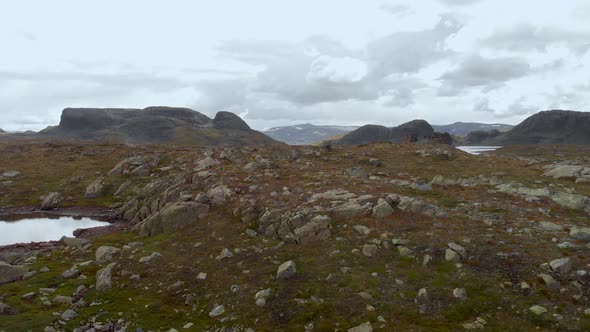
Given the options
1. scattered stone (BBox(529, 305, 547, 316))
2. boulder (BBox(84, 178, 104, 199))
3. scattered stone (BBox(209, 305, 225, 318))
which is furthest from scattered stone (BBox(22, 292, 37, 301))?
boulder (BBox(84, 178, 104, 199))

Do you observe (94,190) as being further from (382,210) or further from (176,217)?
(382,210)

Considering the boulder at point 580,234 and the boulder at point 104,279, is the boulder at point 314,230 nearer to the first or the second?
the boulder at point 104,279

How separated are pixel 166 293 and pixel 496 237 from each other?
1851cm

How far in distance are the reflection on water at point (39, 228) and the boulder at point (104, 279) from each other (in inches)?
899

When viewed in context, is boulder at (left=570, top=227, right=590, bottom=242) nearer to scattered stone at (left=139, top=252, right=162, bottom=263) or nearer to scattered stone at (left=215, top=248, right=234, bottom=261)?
scattered stone at (left=215, top=248, right=234, bottom=261)

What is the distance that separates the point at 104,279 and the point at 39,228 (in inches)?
1276

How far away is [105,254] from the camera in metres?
25.4

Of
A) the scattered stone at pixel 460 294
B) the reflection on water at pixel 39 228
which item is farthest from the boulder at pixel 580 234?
the reflection on water at pixel 39 228

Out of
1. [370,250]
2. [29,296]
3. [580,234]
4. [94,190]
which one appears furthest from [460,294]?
[94,190]

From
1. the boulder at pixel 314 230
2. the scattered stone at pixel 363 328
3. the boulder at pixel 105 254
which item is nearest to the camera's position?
the scattered stone at pixel 363 328

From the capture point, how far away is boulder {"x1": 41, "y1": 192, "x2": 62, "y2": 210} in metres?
56.9

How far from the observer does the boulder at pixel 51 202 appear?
5688 cm

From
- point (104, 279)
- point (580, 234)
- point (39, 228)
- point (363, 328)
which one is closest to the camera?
point (363, 328)

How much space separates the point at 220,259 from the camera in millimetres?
22656
